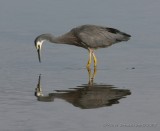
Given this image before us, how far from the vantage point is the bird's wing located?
16.5 meters

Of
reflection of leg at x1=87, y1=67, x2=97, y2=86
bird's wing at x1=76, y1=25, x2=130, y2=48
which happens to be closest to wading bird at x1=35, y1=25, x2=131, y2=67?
bird's wing at x1=76, y1=25, x2=130, y2=48

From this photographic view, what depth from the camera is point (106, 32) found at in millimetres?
16531

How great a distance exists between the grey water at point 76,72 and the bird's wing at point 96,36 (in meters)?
0.37

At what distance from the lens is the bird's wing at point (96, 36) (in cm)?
1650

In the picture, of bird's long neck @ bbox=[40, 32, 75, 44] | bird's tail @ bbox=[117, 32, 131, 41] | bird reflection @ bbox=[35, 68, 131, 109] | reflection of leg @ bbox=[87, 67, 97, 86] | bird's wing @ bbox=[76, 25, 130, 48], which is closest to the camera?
bird reflection @ bbox=[35, 68, 131, 109]

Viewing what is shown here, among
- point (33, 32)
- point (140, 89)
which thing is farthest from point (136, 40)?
point (140, 89)

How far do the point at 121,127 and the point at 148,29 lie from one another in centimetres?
822

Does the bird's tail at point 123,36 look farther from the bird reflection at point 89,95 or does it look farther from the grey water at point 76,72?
the bird reflection at point 89,95

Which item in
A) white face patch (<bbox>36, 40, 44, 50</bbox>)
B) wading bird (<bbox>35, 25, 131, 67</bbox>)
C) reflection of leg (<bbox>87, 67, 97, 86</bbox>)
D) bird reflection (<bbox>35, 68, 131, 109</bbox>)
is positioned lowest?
reflection of leg (<bbox>87, 67, 97, 86</bbox>)

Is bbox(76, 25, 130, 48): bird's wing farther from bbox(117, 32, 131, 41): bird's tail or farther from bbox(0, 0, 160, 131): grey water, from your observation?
bbox(0, 0, 160, 131): grey water

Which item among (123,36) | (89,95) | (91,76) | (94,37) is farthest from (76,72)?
(89,95)

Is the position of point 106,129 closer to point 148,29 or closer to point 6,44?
point 6,44

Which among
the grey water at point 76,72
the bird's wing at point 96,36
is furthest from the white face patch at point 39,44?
the bird's wing at point 96,36

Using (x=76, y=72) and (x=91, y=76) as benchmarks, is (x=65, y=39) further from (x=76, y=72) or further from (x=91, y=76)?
(x=91, y=76)
